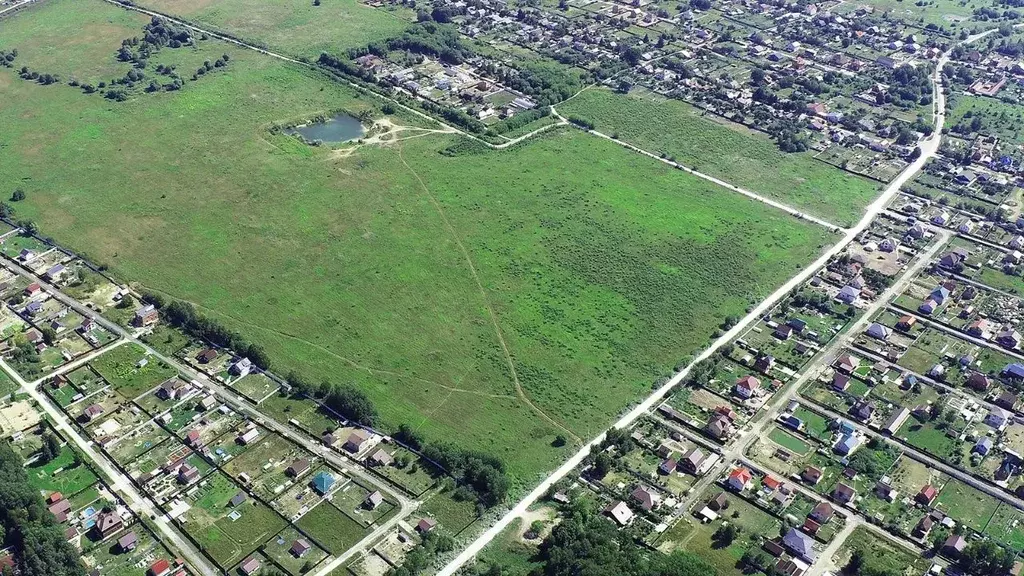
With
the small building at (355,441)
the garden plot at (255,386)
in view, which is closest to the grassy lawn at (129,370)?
the garden plot at (255,386)

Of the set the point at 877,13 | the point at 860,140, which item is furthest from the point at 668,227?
the point at 877,13

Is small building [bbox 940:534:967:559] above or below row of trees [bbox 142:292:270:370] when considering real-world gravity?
above

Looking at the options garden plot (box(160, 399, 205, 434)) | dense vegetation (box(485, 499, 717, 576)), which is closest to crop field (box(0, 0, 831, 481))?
garden plot (box(160, 399, 205, 434))

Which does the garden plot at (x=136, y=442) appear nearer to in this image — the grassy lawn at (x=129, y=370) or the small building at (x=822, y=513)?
the grassy lawn at (x=129, y=370)

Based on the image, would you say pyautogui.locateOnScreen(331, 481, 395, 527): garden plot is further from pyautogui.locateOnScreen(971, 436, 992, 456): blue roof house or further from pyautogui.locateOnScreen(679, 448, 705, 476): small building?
pyautogui.locateOnScreen(971, 436, 992, 456): blue roof house

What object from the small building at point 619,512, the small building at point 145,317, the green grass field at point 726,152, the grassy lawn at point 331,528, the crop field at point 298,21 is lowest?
the grassy lawn at point 331,528

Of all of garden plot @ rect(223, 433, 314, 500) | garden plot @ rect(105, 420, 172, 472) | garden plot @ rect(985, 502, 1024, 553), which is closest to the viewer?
garden plot @ rect(985, 502, 1024, 553)

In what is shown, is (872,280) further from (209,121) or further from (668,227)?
(209,121)
